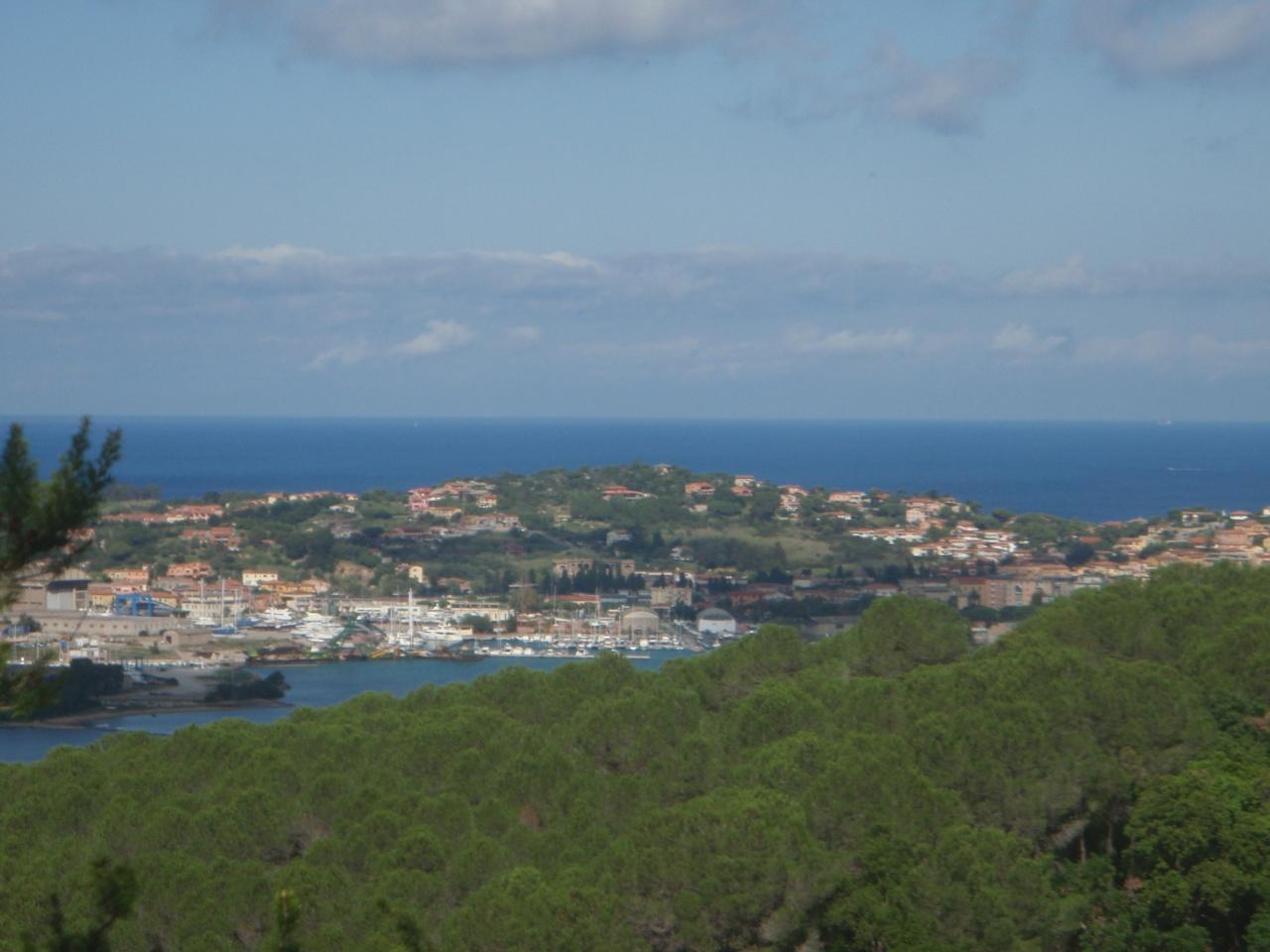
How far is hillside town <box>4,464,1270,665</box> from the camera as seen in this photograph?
27.4 m

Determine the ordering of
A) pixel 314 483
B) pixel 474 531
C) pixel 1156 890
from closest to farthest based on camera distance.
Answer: pixel 1156 890 → pixel 474 531 → pixel 314 483

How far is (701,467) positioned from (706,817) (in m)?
68.1

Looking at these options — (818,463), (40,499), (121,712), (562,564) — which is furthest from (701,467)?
(40,499)

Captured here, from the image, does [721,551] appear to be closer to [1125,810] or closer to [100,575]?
[100,575]

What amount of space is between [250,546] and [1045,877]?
30259mm

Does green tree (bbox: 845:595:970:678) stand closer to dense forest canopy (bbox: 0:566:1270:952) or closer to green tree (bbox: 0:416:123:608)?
dense forest canopy (bbox: 0:566:1270:952)

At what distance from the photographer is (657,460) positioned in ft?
268

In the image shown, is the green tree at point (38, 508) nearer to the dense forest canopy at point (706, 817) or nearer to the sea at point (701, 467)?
the dense forest canopy at point (706, 817)

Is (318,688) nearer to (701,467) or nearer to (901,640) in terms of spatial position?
(901,640)

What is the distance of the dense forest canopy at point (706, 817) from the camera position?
8148mm

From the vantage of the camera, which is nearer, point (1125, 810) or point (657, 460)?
point (1125, 810)

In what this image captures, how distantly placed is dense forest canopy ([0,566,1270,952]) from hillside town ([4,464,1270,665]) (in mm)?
10516

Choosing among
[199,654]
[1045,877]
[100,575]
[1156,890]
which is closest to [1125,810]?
[1156,890]

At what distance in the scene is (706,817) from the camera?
855 cm
